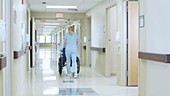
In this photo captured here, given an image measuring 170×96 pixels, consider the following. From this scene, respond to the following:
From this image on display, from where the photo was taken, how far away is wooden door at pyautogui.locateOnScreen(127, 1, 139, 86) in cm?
766

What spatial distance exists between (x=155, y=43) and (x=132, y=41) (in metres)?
2.93

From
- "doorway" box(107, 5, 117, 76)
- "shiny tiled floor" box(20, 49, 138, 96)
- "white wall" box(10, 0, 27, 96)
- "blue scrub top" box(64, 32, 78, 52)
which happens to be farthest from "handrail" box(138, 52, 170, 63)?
"doorway" box(107, 5, 117, 76)

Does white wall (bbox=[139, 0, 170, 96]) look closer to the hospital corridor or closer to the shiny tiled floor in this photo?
the hospital corridor

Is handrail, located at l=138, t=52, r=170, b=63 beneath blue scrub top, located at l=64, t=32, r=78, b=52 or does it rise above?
beneath

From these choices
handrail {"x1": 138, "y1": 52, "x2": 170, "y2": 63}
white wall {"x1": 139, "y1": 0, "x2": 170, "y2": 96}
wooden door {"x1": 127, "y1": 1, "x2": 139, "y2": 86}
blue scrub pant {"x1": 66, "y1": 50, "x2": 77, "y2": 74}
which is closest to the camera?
handrail {"x1": 138, "y1": 52, "x2": 170, "y2": 63}

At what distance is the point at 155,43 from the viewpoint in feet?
15.6

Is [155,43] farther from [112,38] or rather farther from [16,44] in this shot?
[112,38]

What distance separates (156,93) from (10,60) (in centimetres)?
254

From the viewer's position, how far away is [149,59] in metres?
4.91

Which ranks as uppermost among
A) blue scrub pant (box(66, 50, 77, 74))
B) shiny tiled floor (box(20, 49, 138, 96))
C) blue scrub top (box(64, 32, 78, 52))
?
blue scrub top (box(64, 32, 78, 52))

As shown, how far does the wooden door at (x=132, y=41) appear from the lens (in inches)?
302

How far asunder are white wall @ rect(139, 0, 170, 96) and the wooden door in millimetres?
2119

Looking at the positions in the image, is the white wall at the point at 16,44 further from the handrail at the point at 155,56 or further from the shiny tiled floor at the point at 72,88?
the handrail at the point at 155,56

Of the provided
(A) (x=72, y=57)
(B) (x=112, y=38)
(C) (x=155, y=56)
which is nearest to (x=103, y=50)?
(B) (x=112, y=38)
